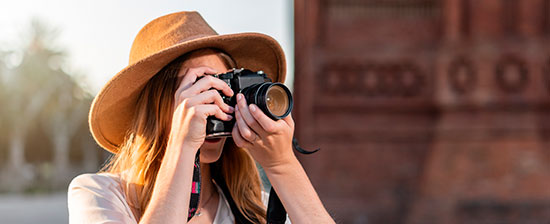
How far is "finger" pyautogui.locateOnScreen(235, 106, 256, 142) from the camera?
145 centimetres

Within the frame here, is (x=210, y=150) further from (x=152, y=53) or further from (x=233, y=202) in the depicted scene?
(x=152, y=53)

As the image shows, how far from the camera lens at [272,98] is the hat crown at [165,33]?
25 centimetres

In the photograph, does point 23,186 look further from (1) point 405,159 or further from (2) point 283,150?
(2) point 283,150

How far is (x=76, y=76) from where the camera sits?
29.9 metres

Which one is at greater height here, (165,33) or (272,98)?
(165,33)

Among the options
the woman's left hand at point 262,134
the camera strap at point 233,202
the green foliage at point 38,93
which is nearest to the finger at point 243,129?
the woman's left hand at point 262,134

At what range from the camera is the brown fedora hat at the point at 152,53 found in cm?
152

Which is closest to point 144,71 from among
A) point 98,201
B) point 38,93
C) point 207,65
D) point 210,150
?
point 207,65

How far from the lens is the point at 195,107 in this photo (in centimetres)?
142

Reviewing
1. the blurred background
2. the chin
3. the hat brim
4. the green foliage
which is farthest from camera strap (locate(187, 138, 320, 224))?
the green foliage

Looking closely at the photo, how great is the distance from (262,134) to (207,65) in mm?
263

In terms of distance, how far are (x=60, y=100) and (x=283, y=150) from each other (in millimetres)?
29432

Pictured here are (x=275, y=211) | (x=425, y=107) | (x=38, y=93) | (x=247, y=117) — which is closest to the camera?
(x=247, y=117)

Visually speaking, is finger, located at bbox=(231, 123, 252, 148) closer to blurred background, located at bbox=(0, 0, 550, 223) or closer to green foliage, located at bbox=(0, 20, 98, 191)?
blurred background, located at bbox=(0, 0, 550, 223)
